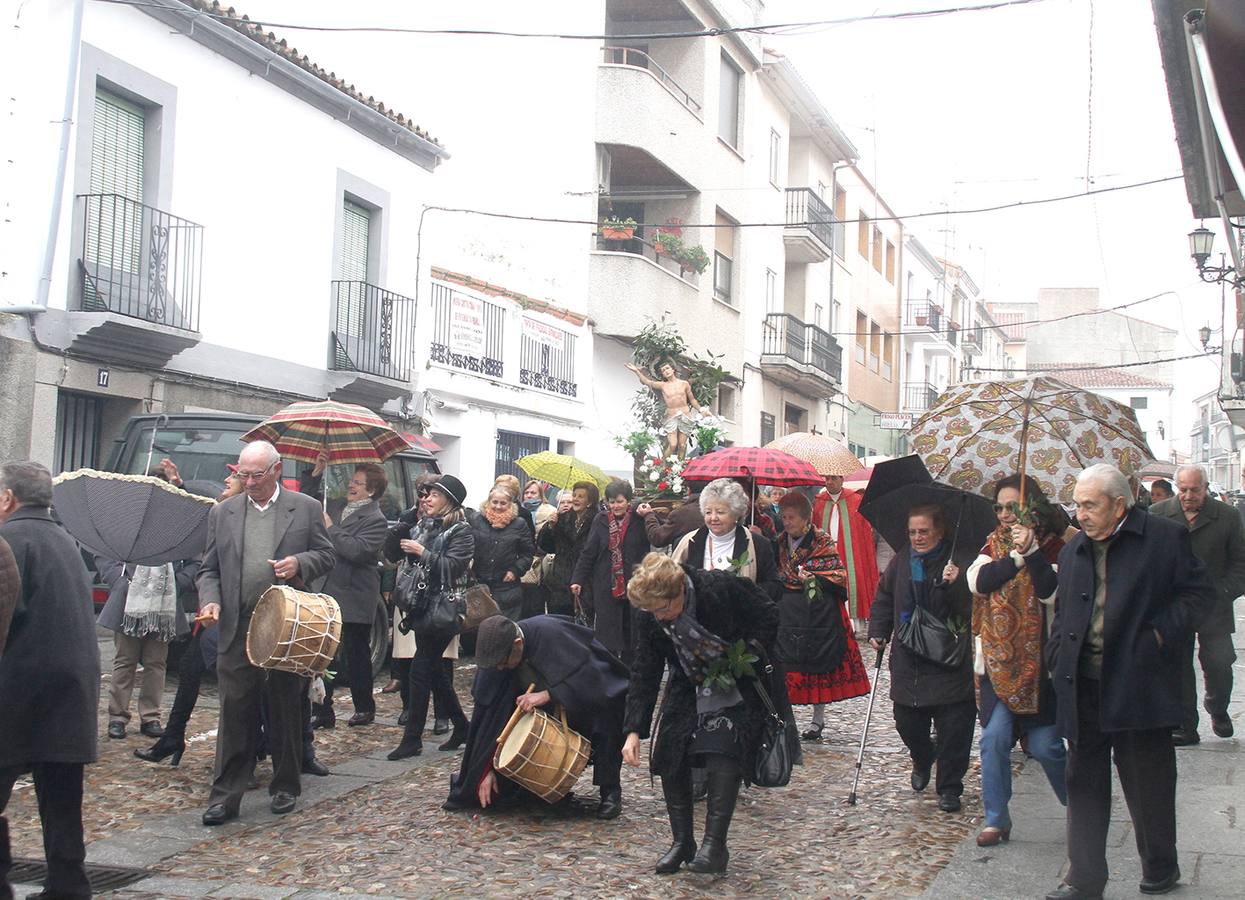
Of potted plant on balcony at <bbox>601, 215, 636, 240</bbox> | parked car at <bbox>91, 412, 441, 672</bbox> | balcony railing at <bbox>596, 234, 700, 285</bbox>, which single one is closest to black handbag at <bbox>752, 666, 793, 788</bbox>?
parked car at <bbox>91, 412, 441, 672</bbox>

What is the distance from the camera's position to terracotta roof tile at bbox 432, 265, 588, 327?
68.9 feet

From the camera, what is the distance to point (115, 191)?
14.7 metres

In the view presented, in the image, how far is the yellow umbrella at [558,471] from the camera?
1312 centimetres

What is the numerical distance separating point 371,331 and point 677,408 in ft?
17.4

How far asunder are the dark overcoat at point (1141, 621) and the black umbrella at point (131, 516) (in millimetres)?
5041

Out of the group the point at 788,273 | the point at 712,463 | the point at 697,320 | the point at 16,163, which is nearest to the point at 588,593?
the point at 712,463

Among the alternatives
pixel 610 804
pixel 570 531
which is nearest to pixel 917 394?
pixel 570 531

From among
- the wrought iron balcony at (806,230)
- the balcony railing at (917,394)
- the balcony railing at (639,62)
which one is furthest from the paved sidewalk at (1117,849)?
the balcony railing at (917,394)

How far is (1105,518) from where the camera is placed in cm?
568

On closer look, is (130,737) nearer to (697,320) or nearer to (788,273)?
(697,320)

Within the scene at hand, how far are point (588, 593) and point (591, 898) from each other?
15.4 feet

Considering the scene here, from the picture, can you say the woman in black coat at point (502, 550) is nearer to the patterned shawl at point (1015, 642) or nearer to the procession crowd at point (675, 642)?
the procession crowd at point (675, 642)

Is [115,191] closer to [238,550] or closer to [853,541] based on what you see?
[853,541]

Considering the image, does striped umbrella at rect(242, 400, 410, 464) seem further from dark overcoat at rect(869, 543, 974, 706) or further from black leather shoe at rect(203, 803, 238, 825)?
dark overcoat at rect(869, 543, 974, 706)
